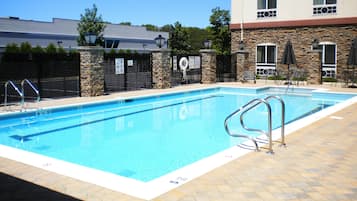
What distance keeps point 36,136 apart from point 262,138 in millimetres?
5682

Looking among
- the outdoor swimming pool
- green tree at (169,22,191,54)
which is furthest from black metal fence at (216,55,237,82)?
green tree at (169,22,191,54)

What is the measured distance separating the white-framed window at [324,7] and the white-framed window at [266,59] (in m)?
3.15

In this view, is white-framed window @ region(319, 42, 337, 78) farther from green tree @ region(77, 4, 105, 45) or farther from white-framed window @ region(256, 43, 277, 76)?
green tree @ region(77, 4, 105, 45)

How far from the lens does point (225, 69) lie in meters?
23.6

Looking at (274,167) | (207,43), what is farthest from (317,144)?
(207,43)

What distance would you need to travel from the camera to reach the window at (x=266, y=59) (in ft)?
77.0

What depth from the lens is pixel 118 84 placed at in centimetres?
1809

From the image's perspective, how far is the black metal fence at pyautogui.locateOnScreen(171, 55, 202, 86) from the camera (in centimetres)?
2003

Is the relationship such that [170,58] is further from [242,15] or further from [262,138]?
[262,138]

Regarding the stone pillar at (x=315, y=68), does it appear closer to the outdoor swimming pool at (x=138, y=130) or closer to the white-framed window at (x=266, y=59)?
the white-framed window at (x=266, y=59)

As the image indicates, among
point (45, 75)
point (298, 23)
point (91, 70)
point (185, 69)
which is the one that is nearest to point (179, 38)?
point (298, 23)

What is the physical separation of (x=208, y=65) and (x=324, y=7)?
7462 mm

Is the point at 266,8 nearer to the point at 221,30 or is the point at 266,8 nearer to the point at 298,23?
the point at 298,23

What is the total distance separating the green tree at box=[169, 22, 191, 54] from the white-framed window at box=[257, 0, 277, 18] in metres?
22.8
